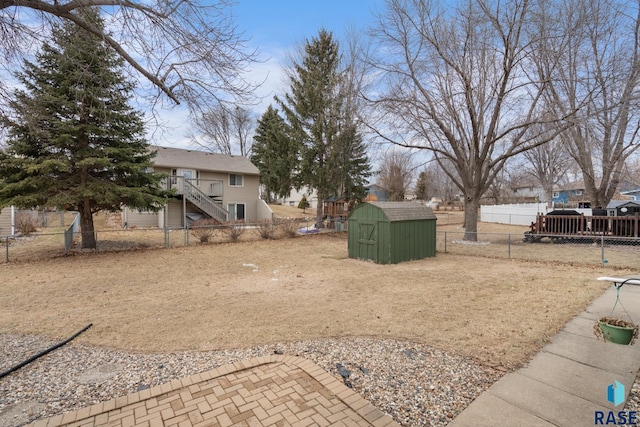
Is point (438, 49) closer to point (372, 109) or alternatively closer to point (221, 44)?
point (372, 109)

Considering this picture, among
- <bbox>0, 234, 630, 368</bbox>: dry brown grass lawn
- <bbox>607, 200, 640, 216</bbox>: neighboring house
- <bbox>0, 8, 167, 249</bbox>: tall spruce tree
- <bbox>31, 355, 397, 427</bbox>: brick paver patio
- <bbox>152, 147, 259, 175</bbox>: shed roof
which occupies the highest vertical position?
<bbox>152, 147, 259, 175</bbox>: shed roof

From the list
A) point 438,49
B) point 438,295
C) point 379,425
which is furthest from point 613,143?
point 379,425

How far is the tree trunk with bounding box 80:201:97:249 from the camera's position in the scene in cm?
1237

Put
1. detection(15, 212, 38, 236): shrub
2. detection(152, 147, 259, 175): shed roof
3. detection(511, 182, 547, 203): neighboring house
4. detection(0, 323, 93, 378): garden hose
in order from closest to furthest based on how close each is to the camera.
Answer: detection(0, 323, 93, 378): garden hose, detection(15, 212, 38, 236): shrub, detection(152, 147, 259, 175): shed roof, detection(511, 182, 547, 203): neighboring house

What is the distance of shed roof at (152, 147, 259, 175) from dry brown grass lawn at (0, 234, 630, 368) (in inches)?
468

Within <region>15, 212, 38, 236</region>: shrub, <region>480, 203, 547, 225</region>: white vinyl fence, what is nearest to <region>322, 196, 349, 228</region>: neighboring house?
<region>480, 203, 547, 225</region>: white vinyl fence

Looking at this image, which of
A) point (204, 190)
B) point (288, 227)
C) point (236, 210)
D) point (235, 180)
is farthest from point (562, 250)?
point (204, 190)

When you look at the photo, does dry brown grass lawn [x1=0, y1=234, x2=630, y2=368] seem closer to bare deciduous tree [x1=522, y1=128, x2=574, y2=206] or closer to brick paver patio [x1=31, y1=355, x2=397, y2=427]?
brick paver patio [x1=31, y1=355, x2=397, y2=427]

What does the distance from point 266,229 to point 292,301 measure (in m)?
10.0

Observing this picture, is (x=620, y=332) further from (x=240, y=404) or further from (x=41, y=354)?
(x=41, y=354)

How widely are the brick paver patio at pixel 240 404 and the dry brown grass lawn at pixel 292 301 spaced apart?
105 centimetres

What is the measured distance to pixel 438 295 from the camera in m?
6.82

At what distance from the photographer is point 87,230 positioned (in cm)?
1256

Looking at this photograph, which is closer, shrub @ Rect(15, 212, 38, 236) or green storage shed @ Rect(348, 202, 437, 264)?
green storage shed @ Rect(348, 202, 437, 264)
